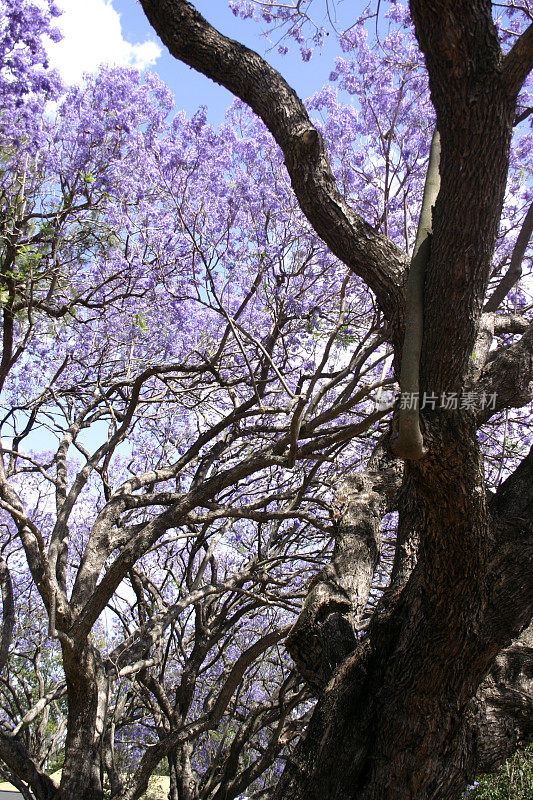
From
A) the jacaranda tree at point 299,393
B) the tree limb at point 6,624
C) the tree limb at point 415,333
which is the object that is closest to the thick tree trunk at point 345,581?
the jacaranda tree at point 299,393

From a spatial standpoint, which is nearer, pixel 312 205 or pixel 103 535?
pixel 312 205

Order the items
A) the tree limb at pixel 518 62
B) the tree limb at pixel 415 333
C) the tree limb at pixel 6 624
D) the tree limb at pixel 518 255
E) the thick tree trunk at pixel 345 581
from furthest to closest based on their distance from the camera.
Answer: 1. the tree limb at pixel 6 624
2. the tree limb at pixel 518 255
3. the thick tree trunk at pixel 345 581
4. the tree limb at pixel 518 62
5. the tree limb at pixel 415 333

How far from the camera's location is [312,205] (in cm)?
256

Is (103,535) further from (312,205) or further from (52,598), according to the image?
(312,205)

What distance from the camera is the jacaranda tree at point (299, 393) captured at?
2201 mm

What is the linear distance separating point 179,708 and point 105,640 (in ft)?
14.4

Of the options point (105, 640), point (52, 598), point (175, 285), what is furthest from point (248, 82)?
point (105, 640)

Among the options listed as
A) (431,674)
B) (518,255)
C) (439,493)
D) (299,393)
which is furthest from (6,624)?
(518,255)

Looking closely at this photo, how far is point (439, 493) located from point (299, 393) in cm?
226

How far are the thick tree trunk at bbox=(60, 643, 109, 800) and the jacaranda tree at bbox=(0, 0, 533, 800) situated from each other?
2 centimetres

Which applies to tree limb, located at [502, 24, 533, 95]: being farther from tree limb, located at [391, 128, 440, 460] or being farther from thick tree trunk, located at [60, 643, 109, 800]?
thick tree trunk, located at [60, 643, 109, 800]

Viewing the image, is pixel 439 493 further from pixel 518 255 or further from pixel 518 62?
pixel 518 255

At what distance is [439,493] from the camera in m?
2.14

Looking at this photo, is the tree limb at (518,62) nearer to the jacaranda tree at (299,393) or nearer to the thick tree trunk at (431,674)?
the jacaranda tree at (299,393)
